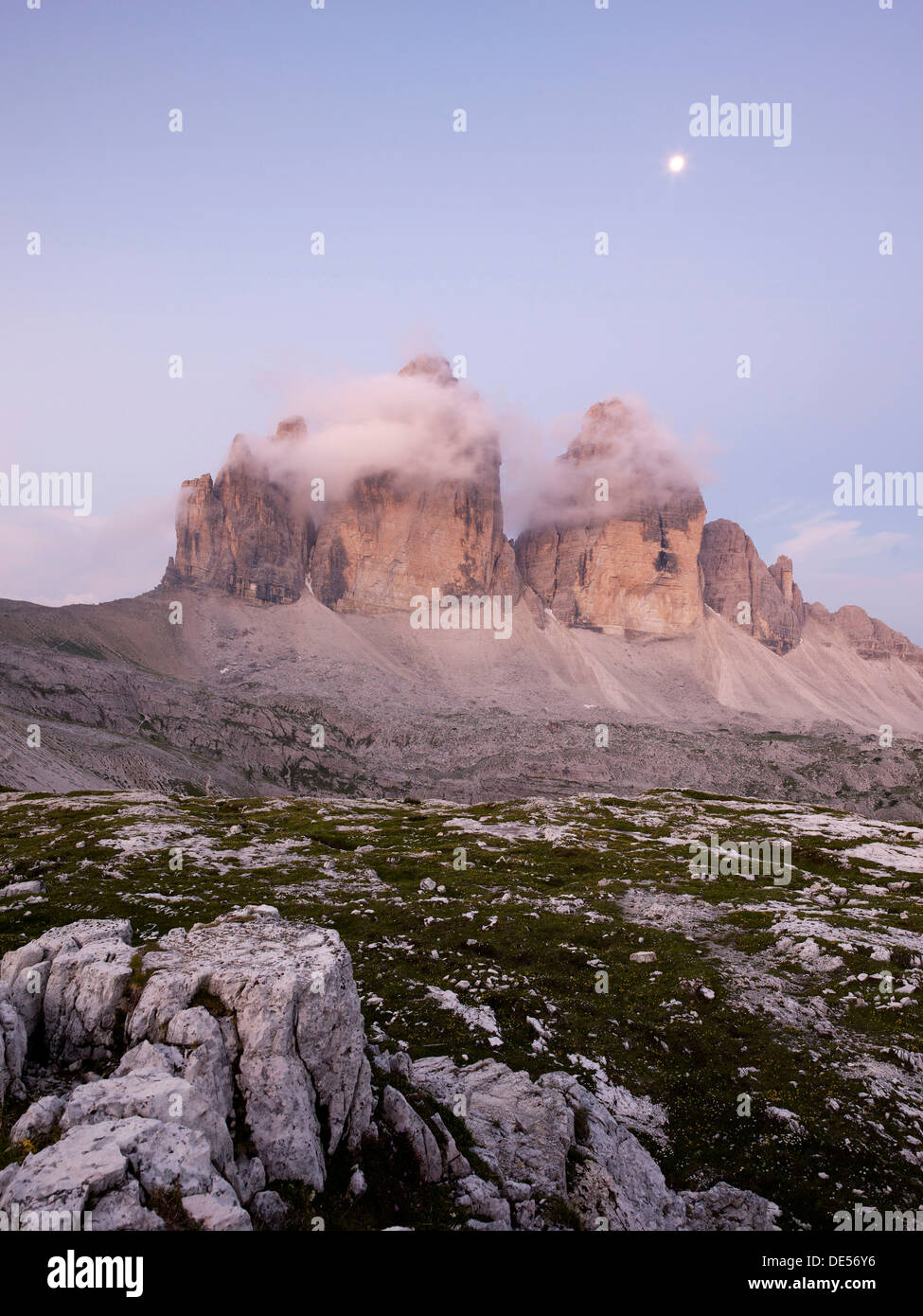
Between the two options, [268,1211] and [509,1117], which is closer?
[268,1211]

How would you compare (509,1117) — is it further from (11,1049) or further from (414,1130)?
(11,1049)

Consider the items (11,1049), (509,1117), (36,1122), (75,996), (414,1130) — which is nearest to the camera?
(36,1122)

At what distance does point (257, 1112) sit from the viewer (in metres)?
12.3

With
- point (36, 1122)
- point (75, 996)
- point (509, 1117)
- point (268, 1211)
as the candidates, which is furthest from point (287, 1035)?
point (509, 1117)

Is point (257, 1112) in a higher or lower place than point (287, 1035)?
lower

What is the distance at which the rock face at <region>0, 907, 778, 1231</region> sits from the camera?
9.66m

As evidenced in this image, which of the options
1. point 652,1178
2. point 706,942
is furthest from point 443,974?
point 706,942

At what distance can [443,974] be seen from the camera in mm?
25344

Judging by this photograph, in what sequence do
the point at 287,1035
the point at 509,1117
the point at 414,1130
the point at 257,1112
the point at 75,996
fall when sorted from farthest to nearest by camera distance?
the point at 509,1117 < the point at 75,996 < the point at 414,1130 < the point at 287,1035 < the point at 257,1112

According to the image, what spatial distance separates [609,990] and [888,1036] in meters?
9.46

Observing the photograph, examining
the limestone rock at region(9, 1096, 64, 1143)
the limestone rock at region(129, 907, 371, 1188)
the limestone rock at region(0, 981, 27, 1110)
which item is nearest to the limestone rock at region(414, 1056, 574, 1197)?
the limestone rock at region(129, 907, 371, 1188)

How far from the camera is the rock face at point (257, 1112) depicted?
9656 mm

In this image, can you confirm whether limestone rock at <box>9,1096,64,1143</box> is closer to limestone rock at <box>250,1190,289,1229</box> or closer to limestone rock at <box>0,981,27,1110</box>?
limestone rock at <box>0,981,27,1110</box>
